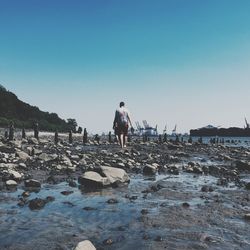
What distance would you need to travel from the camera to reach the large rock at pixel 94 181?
921 centimetres

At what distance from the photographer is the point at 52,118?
418 ft

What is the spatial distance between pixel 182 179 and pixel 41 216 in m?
6.08

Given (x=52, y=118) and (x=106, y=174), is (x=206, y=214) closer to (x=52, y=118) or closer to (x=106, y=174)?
(x=106, y=174)

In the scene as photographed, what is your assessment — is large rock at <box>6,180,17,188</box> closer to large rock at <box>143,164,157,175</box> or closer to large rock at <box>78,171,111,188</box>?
large rock at <box>78,171,111,188</box>

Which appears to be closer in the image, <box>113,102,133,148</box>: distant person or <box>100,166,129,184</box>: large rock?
<box>100,166,129,184</box>: large rock

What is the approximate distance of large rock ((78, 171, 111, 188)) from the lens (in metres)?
9.21

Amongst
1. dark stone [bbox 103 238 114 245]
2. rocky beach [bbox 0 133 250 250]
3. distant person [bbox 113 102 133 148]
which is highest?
distant person [bbox 113 102 133 148]

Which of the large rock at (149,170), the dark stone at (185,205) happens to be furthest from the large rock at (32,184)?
the large rock at (149,170)

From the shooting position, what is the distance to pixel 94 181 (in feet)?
30.3

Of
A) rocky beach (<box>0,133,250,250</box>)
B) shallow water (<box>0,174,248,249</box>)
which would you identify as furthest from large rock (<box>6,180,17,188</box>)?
shallow water (<box>0,174,248,249</box>)

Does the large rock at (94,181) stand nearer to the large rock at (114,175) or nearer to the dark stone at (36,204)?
the large rock at (114,175)

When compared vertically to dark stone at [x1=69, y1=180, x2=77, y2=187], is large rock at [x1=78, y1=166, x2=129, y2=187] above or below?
above

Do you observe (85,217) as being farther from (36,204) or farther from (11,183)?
(11,183)

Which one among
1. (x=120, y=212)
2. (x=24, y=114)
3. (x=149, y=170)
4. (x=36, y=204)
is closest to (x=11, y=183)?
(x=36, y=204)
